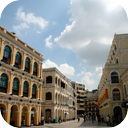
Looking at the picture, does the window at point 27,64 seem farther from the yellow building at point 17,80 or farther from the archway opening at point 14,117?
the archway opening at point 14,117

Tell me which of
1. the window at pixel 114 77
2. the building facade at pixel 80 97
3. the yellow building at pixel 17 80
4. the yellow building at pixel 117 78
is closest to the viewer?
the yellow building at pixel 17 80

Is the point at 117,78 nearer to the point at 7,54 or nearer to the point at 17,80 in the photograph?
the point at 17,80

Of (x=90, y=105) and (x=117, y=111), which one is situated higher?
(x=90, y=105)

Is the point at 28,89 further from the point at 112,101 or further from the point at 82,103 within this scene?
the point at 82,103

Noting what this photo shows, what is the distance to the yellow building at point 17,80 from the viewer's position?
21078 mm

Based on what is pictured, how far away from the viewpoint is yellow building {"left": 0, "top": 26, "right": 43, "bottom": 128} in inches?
830

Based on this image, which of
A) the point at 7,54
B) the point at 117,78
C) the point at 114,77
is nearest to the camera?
the point at 7,54

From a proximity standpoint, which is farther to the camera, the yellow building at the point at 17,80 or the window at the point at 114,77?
the window at the point at 114,77

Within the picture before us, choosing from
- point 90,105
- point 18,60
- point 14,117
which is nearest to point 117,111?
point 14,117

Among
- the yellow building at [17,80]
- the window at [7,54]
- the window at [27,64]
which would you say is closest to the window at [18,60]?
the yellow building at [17,80]

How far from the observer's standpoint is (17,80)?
79.2ft

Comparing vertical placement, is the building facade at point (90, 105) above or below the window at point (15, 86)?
below

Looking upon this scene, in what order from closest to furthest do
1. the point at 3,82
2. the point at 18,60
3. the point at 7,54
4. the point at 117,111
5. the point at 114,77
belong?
the point at 3,82 → the point at 7,54 → the point at 18,60 → the point at 114,77 → the point at 117,111

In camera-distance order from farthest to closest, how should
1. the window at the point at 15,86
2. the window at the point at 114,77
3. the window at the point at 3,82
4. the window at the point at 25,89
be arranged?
the window at the point at 114,77
the window at the point at 25,89
the window at the point at 15,86
the window at the point at 3,82
